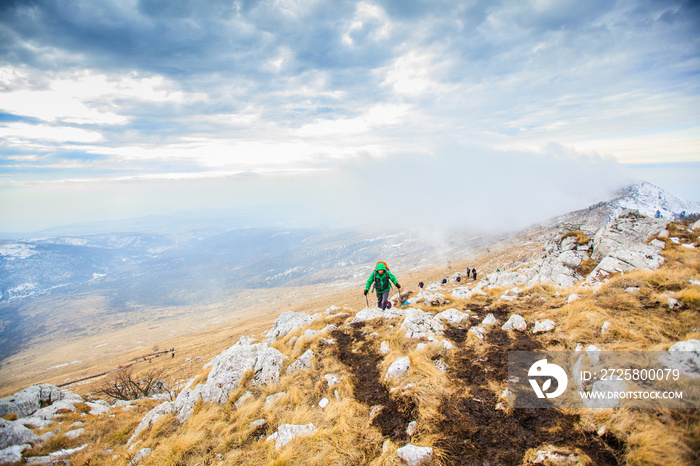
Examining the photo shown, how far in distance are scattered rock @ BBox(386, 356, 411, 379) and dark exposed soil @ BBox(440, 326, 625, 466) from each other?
1661 millimetres

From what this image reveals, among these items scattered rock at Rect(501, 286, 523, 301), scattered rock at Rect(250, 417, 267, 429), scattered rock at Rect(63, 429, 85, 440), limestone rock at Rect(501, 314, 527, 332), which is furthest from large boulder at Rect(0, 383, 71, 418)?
scattered rock at Rect(501, 286, 523, 301)

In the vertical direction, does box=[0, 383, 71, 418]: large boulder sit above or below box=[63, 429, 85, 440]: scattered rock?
below

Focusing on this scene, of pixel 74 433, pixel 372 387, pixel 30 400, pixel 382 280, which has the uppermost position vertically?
pixel 382 280

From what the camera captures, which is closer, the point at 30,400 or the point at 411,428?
the point at 411,428

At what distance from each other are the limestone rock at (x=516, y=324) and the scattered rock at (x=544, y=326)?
1.89ft

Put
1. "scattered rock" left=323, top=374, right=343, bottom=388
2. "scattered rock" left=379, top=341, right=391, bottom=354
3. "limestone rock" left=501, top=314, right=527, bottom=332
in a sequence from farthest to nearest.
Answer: "scattered rock" left=379, top=341, right=391, bottom=354 < "limestone rock" left=501, top=314, right=527, bottom=332 < "scattered rock" left=323, top=374, right=343, bottom=388

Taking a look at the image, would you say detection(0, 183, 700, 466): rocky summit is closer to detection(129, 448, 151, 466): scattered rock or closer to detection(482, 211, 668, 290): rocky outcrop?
detection(129, 448, 151, 466): scattered rock

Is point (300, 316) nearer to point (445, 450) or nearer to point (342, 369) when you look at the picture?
point (342, 369)

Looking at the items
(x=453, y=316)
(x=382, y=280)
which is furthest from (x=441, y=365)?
(x=382, y=280)

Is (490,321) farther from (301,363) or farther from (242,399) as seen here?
(242,399)

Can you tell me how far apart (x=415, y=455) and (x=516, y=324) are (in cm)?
797

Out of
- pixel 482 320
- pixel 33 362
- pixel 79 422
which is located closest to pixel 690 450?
pixel 482 320

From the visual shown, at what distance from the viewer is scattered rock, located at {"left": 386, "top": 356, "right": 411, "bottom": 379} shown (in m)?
9.24

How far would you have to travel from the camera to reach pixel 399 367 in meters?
9.38
